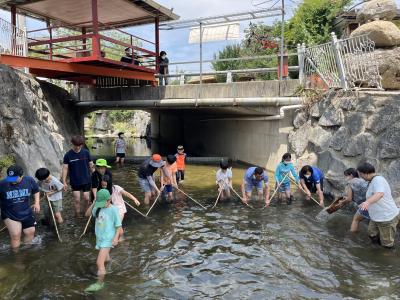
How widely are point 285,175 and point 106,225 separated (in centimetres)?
636

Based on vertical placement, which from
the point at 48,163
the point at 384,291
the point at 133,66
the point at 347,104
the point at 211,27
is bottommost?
the point at 384,291

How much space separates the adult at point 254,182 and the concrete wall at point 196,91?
5799 mm

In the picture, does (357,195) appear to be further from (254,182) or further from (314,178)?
(254,182)

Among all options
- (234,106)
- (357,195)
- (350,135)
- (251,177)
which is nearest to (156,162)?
(251,177)

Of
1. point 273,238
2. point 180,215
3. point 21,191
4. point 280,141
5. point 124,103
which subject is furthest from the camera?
point 124,103

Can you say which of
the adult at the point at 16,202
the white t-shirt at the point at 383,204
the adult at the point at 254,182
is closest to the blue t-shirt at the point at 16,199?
the adult at the point at 16,202

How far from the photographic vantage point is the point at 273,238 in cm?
841

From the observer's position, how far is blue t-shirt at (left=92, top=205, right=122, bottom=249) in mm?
6125

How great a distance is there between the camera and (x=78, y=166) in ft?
30.9

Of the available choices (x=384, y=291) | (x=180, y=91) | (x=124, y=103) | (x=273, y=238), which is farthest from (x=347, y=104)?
(x=124, y=103)

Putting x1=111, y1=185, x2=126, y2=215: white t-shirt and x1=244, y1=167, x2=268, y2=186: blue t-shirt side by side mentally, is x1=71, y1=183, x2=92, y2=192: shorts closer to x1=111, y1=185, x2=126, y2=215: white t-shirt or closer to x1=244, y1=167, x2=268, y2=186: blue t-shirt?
x1=111, y1=185, x2=126, y2=215: white t-shirt

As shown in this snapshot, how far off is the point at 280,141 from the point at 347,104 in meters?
4.27

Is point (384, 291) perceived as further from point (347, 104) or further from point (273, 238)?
point (347, 104)

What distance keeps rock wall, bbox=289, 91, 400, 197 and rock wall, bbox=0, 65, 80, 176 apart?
8.79 meters
